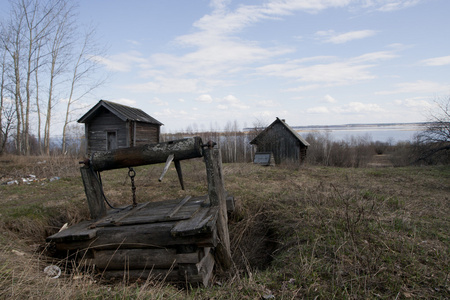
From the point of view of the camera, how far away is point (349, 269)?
315 centimetres

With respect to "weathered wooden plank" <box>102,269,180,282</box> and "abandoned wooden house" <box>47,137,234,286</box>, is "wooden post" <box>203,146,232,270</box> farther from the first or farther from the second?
"weathered wooden plank" <box>102,269,180,282</box>

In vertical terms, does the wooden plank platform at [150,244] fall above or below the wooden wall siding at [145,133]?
below

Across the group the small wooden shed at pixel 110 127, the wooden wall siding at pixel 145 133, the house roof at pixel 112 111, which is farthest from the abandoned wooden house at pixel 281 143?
the house roof at pixel 112 111

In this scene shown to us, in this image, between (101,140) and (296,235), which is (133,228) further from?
(101,140)

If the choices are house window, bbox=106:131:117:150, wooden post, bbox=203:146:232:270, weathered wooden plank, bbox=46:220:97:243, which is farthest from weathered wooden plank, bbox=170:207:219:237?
house window, bbox=106:131:117:150

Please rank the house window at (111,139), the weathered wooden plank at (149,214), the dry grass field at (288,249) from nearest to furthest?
the dry grass field at (288,249), the weathered wooden plank at (149,214), the house window at (111,139)

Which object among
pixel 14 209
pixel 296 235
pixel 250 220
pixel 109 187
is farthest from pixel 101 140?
pixel 296 235

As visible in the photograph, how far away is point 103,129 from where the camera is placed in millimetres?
17922

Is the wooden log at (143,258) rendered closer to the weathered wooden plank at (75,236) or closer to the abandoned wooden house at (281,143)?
the weathered wooden plank at (75,236)

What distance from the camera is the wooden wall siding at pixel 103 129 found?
691 inches

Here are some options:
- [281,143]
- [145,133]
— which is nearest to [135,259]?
[145,133]

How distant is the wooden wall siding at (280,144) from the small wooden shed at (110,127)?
946 cm

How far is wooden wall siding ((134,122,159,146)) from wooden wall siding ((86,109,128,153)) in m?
0.91

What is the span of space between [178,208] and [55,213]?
3113 mm
